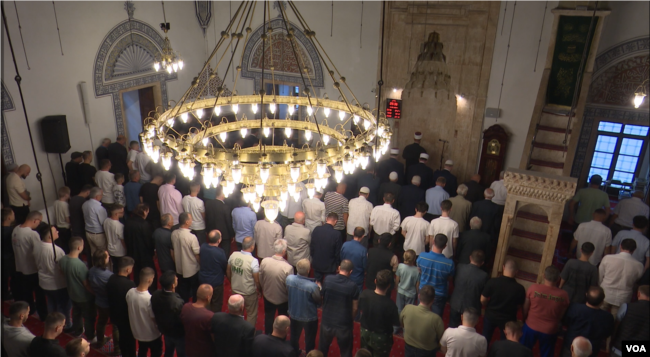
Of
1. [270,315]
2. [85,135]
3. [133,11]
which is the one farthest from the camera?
[133,11]

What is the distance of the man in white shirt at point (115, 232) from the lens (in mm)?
5062

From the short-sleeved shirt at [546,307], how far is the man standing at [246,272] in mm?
2459

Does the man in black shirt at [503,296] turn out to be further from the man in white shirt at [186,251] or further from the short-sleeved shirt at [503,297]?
the man in white shirt at [186,251]

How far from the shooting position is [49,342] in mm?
3434

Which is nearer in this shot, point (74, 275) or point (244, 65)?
point (74, 275)

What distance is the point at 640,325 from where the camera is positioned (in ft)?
12.2

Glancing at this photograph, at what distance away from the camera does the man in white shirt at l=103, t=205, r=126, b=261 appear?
506 centimetres

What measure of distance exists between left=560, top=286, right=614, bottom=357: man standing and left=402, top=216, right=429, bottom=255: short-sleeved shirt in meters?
1.60

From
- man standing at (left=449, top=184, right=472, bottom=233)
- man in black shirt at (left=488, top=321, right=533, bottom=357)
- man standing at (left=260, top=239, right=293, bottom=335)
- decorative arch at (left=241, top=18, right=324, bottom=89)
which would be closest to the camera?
man in black shirt at (left=488, top=321, right=533, bottom=357)

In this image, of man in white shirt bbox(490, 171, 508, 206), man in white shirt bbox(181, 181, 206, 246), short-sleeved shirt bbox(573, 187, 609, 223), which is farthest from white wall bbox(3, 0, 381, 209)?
short-sleeved shirt bbox(573, 187, 609, 223)

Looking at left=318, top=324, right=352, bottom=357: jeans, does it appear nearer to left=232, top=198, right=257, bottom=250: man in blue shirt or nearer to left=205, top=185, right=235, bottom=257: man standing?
left=232, top=198, right=257, bottom=250: man in blue shirt

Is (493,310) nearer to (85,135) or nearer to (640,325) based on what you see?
(640,325)

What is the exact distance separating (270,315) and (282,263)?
64 centimetres

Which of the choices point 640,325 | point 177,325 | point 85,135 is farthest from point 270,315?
point 85,135
